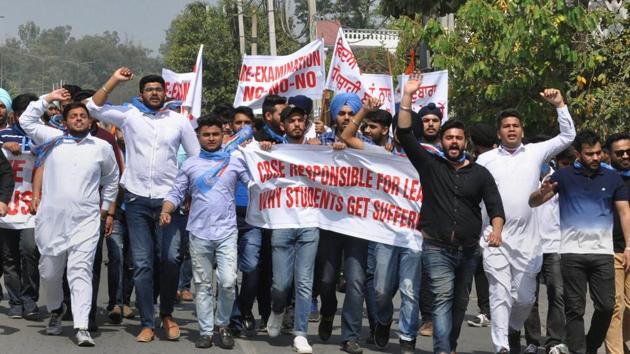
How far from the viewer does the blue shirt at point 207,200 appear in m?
9.92

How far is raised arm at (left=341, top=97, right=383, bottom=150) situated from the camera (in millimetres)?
9632

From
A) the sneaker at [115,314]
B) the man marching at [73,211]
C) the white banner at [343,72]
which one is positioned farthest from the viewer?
the white banner at [343,72]

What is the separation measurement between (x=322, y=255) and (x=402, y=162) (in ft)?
3.28

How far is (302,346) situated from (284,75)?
465 cm

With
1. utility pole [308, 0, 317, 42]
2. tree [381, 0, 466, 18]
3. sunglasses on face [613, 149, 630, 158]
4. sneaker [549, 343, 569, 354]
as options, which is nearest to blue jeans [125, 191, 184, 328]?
sneaker [549, 343, 569, 354]

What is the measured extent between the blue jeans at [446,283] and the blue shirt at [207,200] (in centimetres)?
168

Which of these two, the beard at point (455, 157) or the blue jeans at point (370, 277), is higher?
the beard at point (455, 157)

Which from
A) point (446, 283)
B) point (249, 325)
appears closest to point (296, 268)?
point (249, 325)

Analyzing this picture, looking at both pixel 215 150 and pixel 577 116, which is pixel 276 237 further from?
→ pixel 577 116

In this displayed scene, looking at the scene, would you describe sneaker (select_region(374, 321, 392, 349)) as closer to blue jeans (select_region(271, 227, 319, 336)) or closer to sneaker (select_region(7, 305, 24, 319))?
blue jeans (select_region(271, 227, 319, 336))

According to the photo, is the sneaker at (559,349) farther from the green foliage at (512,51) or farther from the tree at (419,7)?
the tree at (419,7)

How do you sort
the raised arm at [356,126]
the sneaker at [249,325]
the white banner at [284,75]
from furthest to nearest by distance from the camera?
the white banner at [284,75] < the sneaker at [249,325] < the raised arm at [356,126]

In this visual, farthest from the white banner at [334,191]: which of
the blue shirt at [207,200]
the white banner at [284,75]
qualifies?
the white banner at [284,75]

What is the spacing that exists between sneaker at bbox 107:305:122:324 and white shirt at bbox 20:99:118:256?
1.25 m
